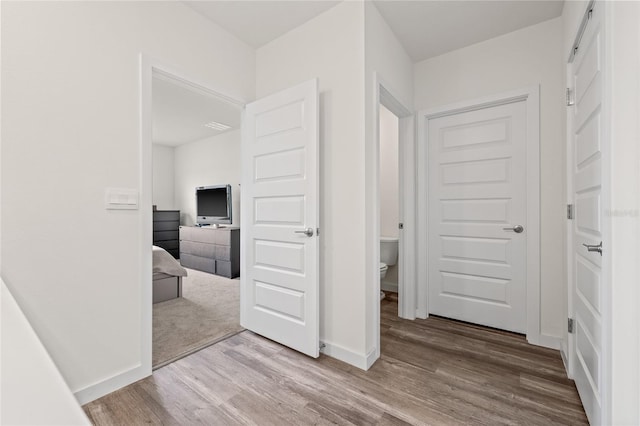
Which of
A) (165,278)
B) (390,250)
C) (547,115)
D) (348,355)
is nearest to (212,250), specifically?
(165,278)

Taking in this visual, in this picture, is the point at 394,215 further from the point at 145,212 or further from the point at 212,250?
the point at 212,250

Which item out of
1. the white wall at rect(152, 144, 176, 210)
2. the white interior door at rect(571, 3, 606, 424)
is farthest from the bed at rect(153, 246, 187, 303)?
Answer: the white interior door at rect(571, 3, 606, 424)

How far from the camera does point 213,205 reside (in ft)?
17.5

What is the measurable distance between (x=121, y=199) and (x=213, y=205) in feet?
12.2

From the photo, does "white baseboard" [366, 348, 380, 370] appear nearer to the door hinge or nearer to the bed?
the door hinge

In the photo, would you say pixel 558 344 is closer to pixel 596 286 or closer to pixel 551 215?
pixel 551 215

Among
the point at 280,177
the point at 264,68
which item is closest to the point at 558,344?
the point at 280,177

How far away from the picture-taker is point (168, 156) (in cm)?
647

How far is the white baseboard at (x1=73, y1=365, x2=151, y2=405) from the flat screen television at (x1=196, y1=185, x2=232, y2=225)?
3415 mm

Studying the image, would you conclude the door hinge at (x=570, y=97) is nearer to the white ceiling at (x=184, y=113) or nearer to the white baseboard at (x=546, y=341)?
the white baseboard at (x=546, y=341)

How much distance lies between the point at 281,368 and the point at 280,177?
4.36 ft

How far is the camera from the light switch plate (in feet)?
5.49

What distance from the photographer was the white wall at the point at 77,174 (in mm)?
1395

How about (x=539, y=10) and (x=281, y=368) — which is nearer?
(x=281, y=368)
